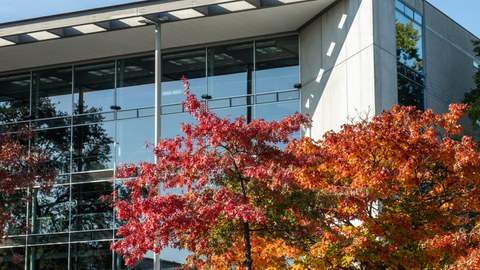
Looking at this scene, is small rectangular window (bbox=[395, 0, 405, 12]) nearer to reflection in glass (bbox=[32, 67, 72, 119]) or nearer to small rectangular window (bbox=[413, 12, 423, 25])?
small rectangular window (bbox=[413, 12, 423, 25])

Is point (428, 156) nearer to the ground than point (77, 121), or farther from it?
nearer to the ground

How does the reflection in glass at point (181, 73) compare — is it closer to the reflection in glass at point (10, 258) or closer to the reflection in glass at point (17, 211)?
the reflection in glass at point (17, 211)

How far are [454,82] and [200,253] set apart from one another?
16.6m

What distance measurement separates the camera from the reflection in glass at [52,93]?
35.7 metres

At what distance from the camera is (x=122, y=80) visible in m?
34.8

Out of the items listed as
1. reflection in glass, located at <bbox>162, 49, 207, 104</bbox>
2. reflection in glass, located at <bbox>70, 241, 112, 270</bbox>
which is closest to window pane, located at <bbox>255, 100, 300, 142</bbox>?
reflection in glass, located at <bbox>162, 49, 207, 104</bbox>

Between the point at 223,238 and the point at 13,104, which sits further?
the point at 13,104

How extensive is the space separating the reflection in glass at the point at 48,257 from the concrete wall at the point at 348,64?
32.8 feet

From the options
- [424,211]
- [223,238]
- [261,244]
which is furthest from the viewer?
[261,244]

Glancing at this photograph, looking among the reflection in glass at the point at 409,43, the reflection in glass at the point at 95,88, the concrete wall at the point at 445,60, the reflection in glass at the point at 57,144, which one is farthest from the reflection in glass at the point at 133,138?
the concrete wall at the point at 445,60

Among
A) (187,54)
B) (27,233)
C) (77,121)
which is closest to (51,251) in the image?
(27,233)

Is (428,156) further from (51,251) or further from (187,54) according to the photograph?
(51,251)

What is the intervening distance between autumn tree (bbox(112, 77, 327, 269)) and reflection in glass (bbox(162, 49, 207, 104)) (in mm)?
14122

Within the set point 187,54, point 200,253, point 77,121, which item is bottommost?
point 200,253
